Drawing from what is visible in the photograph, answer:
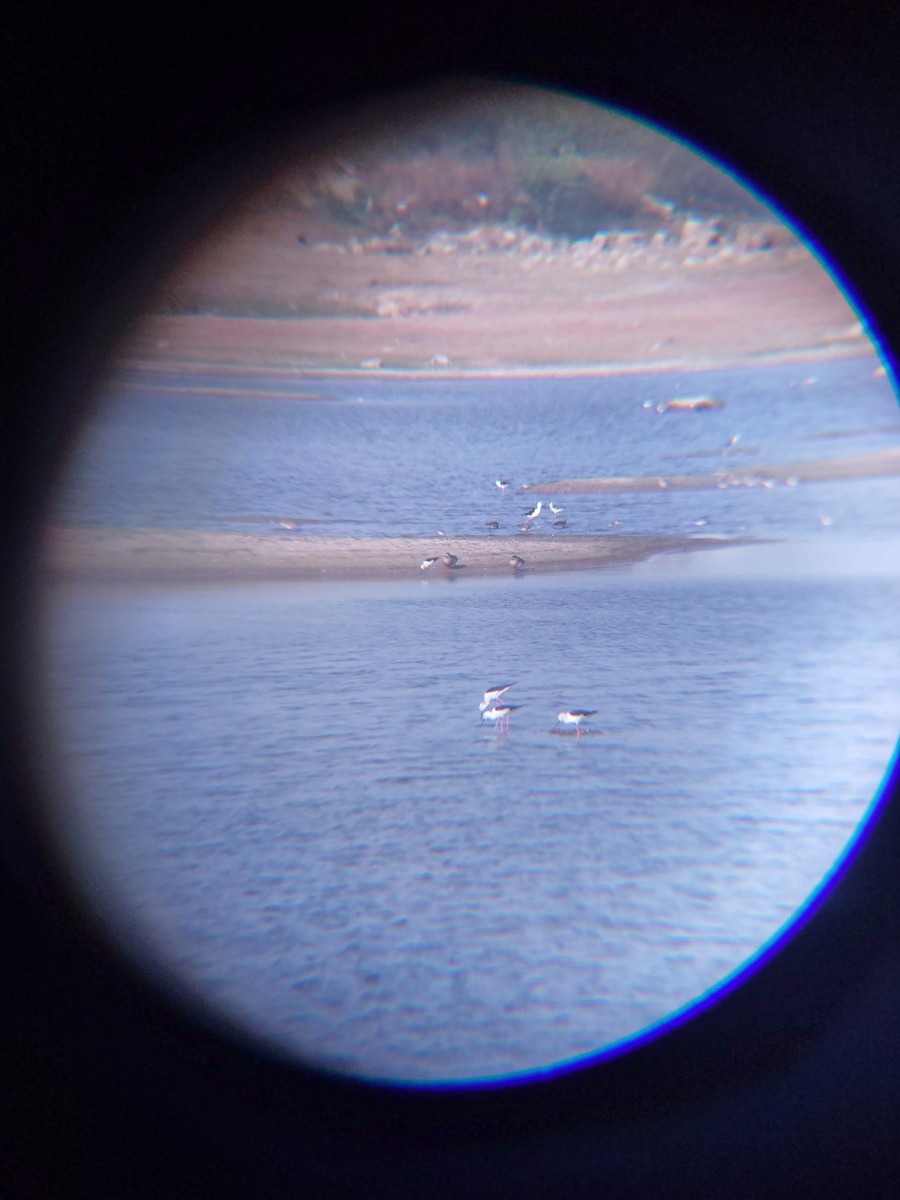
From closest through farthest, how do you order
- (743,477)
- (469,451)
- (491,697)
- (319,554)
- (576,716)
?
(576,716) → (491,697) → (319,554) → (743,477) → (469,451)

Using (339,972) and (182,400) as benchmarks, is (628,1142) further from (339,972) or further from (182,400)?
(182,400)

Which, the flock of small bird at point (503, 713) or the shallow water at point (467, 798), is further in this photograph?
the flock of small bird at point (503, 713)

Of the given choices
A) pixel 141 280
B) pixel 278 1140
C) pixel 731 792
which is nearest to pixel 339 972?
pixel 278 1140

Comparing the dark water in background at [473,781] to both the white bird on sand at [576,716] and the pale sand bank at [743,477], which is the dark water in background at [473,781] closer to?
the white bird on sand at [576,716]

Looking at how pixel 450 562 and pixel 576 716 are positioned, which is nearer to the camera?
pixel 576 716

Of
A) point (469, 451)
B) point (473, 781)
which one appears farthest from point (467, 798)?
point (469, 451)

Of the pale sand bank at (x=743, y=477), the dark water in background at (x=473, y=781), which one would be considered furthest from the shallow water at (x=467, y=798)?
the pale sand bank at (x=743, y=477)

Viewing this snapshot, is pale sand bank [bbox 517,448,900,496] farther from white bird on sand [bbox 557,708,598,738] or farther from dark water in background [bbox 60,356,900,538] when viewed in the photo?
white bird on sand [bbox 557,708,598,738]

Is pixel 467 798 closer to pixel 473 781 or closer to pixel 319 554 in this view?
pixel 473 781
